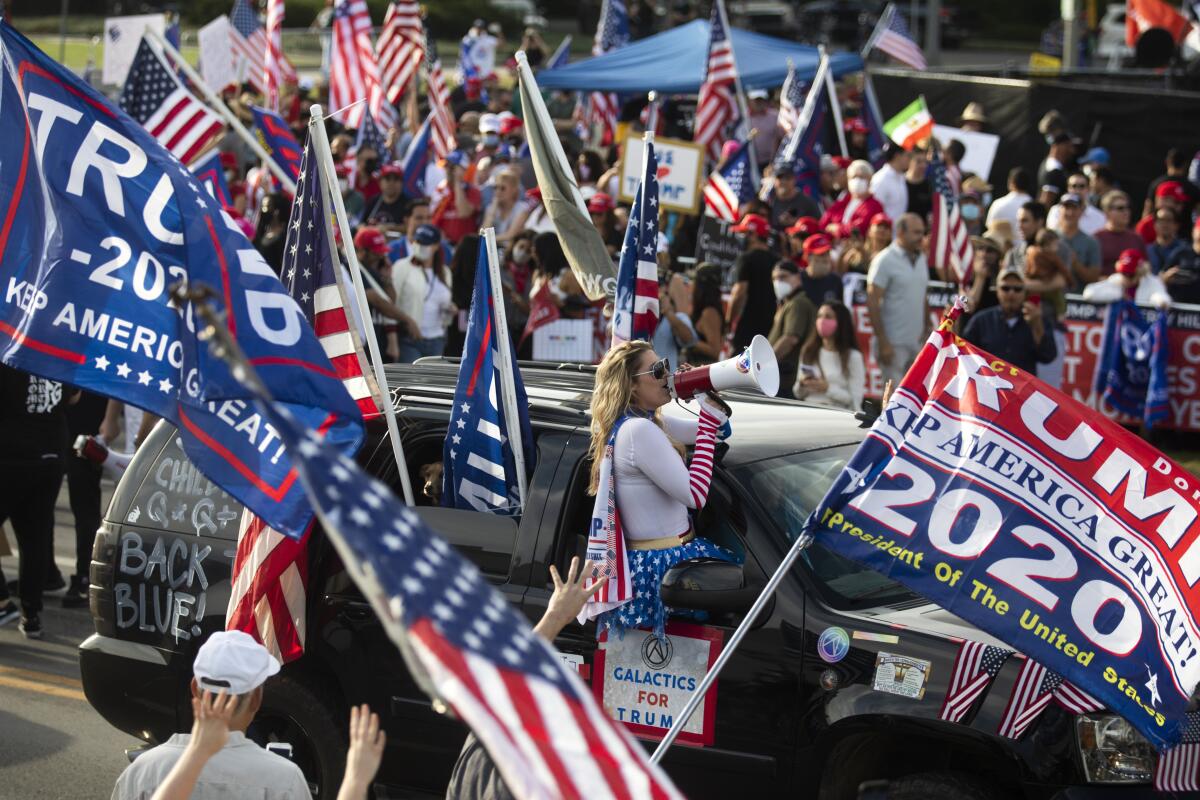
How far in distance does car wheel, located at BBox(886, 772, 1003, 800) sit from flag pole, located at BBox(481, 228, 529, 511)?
162 centimetres

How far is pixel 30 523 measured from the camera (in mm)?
9211

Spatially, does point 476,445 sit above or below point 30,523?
above

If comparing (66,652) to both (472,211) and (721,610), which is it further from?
(472,211)

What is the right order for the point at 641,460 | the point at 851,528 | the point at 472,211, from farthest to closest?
the point at 472,211 < the point at 641,460 < the point at 851,528

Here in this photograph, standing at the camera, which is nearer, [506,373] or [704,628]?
[704,628]

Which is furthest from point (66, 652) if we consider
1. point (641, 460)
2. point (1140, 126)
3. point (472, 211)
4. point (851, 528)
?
point (1140, 126)

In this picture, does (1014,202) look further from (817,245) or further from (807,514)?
(807,514)

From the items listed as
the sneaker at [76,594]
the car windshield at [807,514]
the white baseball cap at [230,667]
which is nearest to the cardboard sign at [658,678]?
the car windshield at [807,514]

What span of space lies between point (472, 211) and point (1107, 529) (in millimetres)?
11102

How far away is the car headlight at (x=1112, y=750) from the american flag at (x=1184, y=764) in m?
0.04

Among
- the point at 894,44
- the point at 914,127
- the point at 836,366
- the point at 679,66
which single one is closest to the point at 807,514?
the point at 836,366

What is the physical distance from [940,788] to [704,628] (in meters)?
0.90

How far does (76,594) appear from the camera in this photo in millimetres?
9922

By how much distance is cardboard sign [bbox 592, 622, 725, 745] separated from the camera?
5.60 m
